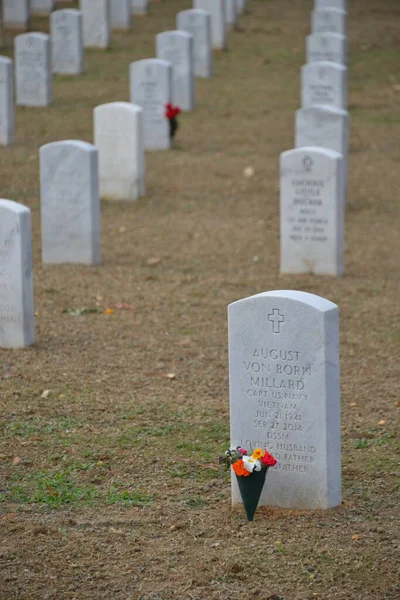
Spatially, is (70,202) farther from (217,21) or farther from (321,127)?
(217,21)

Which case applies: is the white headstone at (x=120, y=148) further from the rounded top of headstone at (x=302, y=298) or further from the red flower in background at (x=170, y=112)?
the rounded top of headstone at (x=302, y=298)

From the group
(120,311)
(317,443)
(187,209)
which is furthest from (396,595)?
(187,209)

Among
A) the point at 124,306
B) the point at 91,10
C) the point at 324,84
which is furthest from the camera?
the point at 91,10

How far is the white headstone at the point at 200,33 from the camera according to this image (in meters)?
20.5

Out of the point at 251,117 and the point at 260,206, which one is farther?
the point at 251,117

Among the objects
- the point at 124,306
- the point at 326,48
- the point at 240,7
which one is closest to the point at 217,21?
the point at 326,48

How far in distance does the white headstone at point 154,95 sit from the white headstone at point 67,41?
471 cm

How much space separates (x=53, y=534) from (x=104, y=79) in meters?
15.9

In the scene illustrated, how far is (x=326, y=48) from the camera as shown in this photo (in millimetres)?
19391

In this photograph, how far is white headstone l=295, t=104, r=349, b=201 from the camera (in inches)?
473

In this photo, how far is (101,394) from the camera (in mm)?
6844

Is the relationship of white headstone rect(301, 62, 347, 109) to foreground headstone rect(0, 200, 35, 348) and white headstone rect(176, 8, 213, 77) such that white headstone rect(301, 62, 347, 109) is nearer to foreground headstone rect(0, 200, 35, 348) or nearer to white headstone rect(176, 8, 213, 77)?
white headstone rect(176, 8, 213, 77)

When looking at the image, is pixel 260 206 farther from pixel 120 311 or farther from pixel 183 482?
pixel 183 482

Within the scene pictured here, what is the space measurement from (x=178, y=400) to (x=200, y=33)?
14903mm
